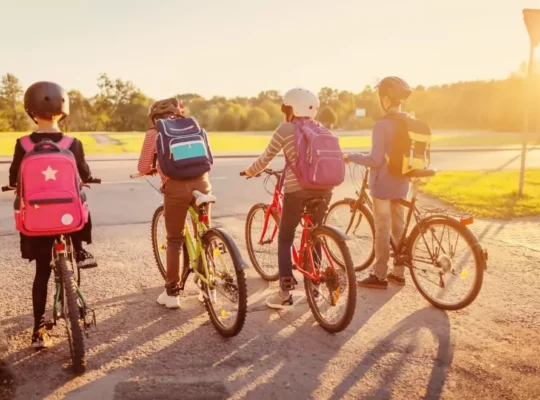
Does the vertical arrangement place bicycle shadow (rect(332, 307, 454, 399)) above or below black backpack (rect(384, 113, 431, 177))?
below

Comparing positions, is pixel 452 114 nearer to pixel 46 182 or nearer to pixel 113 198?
pixel 113 198

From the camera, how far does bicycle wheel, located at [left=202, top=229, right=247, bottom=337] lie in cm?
401

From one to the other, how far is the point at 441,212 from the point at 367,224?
3.44ft

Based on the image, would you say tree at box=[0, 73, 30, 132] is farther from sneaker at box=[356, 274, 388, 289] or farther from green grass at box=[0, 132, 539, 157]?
sneaker at box=[356, 274, 388, 289]

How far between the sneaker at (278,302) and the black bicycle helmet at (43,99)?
2.38 meters

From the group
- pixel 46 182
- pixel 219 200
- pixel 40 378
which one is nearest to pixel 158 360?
pixel 40 378

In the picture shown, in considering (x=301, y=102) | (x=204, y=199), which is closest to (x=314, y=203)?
(x=301, y=102)

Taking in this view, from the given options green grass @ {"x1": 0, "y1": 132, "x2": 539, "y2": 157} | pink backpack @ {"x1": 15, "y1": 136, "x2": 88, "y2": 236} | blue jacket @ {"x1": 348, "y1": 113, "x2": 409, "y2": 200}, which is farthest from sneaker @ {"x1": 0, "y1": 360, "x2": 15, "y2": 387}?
green grass @ {"x1": 0, "y1": 132, "x2": 539, "y2": 157}

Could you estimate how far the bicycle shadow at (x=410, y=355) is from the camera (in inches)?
138

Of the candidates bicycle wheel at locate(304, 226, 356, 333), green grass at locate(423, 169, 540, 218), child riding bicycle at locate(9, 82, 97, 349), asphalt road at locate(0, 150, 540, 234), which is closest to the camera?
child riding bicycle at locate(9, 82, 97, 349)

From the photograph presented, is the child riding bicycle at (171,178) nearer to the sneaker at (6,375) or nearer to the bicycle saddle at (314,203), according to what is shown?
the bicycle saddle at (314,203)

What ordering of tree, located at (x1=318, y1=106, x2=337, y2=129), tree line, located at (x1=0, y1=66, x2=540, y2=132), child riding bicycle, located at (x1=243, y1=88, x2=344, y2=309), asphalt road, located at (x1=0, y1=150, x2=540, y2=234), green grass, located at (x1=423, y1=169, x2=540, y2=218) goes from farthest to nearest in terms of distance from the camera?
tree line, located at (x1=0, y1=66, x2=540, y2=132), green grass, located at (x1=423, y1=169, x2=540, y2=218), asphalt road, located at (x1=0, y1=150, x2=540, y2=234), tree, located at (x1=318, y1=106, x2=337, y2=129), child riding bicycle, located at (x1=243, y1=88, x2=344, y2=309)

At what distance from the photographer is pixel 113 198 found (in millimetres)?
10570

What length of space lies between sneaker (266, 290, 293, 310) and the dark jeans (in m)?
0.24
